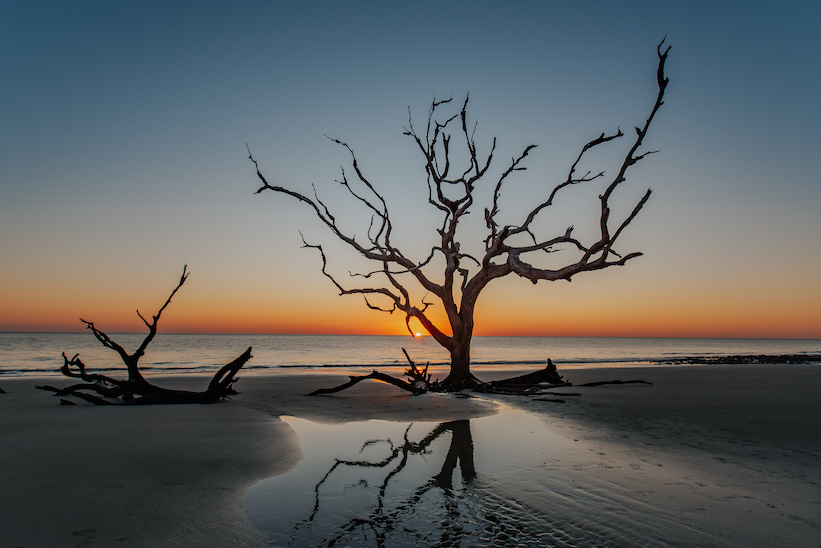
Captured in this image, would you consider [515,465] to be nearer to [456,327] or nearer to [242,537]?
[242,537]

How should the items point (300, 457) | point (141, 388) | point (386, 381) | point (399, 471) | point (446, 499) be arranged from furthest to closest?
1. point (386, 381)
2. point (141, 388)
3. point (300, 457)
4. point (399, 471)
5. point (446, 499)

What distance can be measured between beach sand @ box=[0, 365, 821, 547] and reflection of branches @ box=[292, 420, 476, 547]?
531 mm

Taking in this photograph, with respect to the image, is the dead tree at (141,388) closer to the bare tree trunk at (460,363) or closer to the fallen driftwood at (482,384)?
the fallen driftwood at (482,384)

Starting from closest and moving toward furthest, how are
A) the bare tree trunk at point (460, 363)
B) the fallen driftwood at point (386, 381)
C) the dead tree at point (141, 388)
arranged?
1. the dead tree at point (141, 388)
2. the fallen driftwood at point (386, 381)
3. the bare tree trunk at point (460, 363)

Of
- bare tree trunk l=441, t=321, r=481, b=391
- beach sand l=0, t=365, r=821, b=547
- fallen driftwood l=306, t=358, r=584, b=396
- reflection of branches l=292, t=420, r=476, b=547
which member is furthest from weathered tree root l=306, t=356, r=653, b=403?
reflection of branches l=292, t=420, r=476, b=547

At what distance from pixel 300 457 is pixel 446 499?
1918mm

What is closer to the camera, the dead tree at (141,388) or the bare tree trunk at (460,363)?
the dead tree at (141,388)

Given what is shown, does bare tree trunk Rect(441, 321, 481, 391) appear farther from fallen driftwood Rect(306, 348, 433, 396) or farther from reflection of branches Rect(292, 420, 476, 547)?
reflection of branches Rect(292, 420, 476, 547)

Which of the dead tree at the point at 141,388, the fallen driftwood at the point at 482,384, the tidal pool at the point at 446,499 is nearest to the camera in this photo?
the tidal pool at the point at 446,499

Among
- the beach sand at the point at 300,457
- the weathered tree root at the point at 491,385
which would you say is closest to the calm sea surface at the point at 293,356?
the weathered tree root at the point at 491,385

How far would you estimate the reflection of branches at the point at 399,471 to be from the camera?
288 cm

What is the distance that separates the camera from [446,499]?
343 centimetres

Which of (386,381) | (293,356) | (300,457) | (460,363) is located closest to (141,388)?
(386,381)

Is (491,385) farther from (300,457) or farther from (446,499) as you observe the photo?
(446,499)
